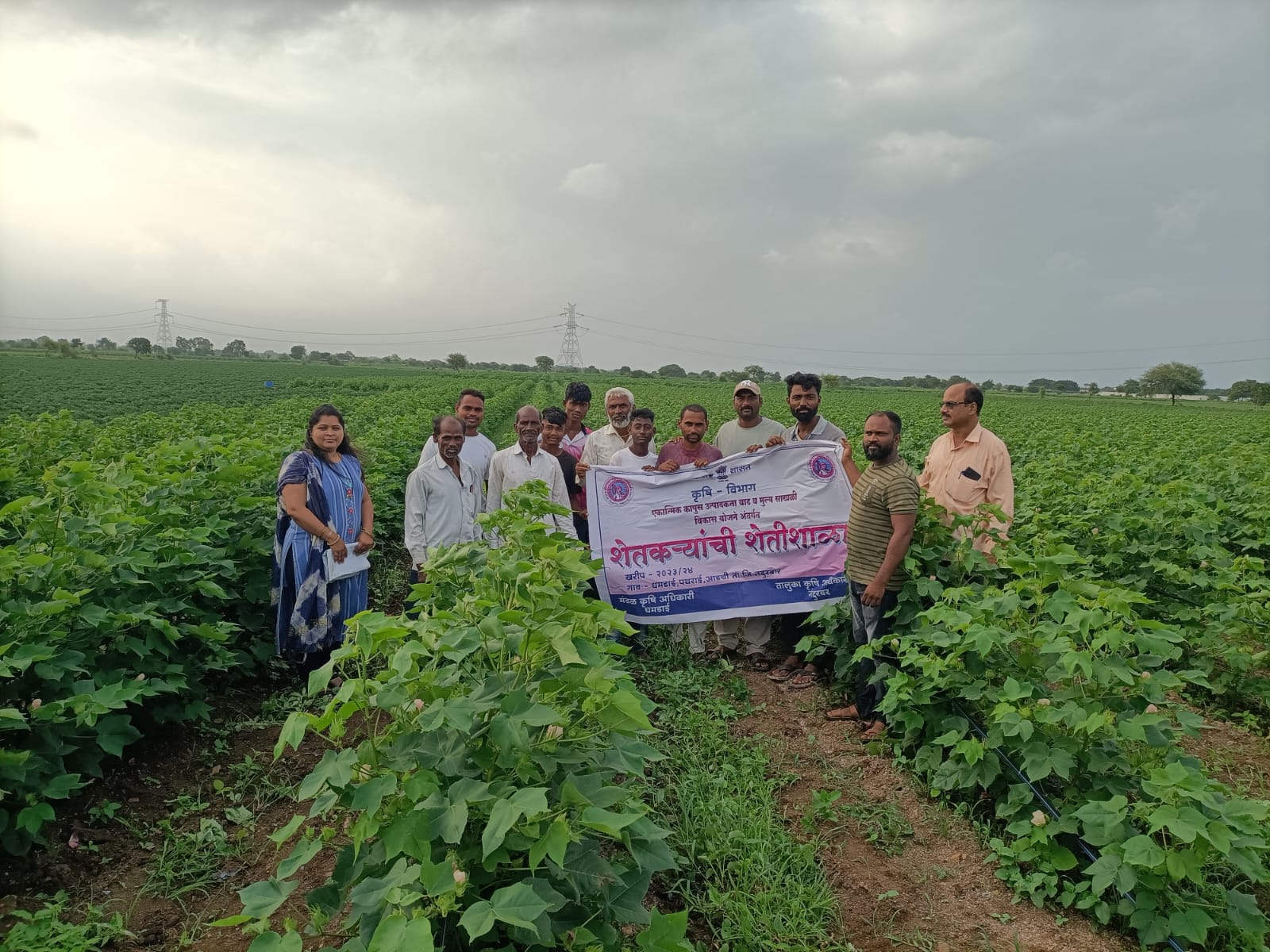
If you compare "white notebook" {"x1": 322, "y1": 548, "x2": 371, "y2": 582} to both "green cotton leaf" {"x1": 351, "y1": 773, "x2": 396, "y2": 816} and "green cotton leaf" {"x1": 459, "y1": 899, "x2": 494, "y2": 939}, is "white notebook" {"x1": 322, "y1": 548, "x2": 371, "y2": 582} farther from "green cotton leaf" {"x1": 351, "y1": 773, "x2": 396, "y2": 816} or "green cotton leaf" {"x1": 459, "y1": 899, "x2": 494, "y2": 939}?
"green cotton leaf" {"x1": 459, "y1": 899, "x2": 494, "y2": 939}

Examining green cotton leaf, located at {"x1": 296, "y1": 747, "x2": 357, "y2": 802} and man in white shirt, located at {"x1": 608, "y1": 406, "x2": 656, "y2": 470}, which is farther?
man in white shirt, located at {"x1": 608, "y1": 406, "x2": 656, "y2": 470}

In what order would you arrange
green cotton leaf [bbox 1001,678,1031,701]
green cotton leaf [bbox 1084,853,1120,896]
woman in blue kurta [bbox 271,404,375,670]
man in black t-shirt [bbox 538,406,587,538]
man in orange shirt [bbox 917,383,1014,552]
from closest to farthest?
green cotton leaf [bbox 1084,853,1120,896], green cotton leaf [bbox 1001,678,1031,701], woman in blue kurta [bbox 271,404,375,670], man in orange shirt [bbox 917,383,1014,552], man in black t-shirt [bbox 538,406,587,538]

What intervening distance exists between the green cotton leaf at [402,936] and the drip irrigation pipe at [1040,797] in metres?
2.48

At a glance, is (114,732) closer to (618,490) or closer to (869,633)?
(618,490)

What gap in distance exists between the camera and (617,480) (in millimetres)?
5094

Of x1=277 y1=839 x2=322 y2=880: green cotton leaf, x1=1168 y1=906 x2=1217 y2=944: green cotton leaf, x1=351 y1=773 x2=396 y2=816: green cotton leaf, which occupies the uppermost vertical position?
x1=351 y1=773 x2=396 y2=816: green cotton leaf

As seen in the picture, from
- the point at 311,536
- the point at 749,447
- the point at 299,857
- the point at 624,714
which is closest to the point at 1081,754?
the point at 624,714

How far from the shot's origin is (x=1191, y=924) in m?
2.40

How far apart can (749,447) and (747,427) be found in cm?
30

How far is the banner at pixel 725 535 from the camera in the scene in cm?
492

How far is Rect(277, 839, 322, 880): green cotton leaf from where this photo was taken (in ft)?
5.22

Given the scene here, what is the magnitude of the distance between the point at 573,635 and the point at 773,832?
1741 millimetres

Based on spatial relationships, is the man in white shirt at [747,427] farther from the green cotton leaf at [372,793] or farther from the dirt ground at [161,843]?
the green cotton leaf at [372,793]

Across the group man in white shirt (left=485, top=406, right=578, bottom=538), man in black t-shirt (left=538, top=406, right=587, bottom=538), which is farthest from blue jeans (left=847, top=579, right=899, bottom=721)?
man in black t-shirt (left=538, top=406, right=587, bottom=538)
